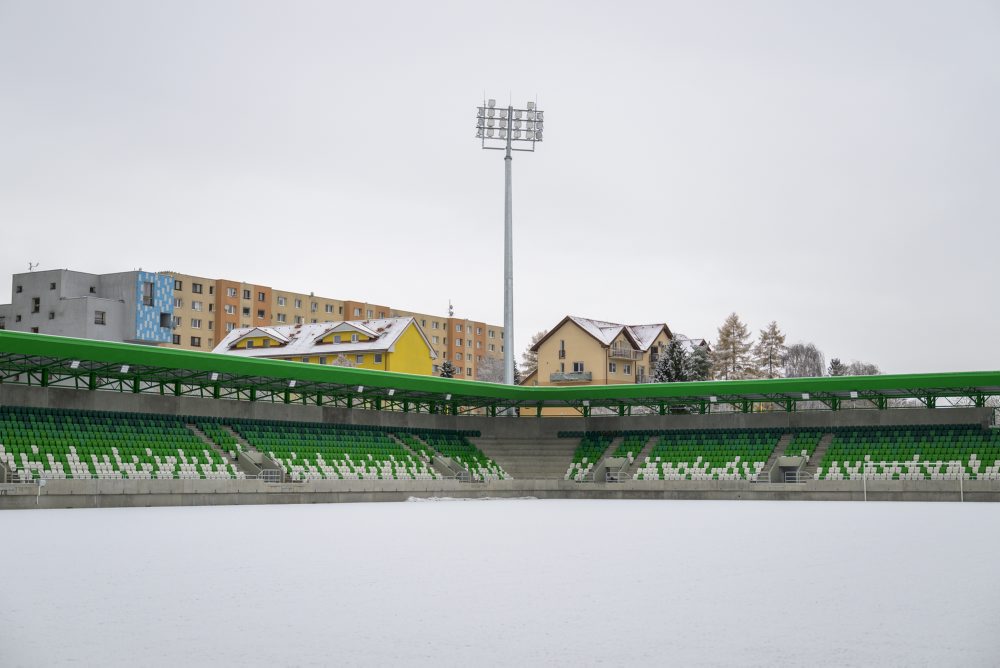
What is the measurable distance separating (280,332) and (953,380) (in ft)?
210

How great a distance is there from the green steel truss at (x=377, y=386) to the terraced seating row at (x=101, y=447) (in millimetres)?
2131

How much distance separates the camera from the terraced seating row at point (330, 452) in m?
48.6

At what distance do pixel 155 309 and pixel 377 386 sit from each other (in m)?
57.4

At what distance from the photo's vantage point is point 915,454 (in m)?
50.4

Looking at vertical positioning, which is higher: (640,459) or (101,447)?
(101,447)

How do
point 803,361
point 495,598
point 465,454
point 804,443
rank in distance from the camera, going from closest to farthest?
1. point 495,598
2. point 804,443
3. point 465,454
4. point 803,361

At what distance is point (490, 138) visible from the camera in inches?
2638

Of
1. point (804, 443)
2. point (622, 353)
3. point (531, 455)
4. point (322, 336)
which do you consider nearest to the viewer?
point (804, 443)

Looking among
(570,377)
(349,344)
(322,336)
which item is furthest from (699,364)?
(322,336)

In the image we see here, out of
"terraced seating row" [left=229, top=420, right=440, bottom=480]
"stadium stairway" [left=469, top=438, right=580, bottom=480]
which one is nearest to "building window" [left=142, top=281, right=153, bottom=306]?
"stadium stairway" [left=469, top=438, right=580, bottom=480]

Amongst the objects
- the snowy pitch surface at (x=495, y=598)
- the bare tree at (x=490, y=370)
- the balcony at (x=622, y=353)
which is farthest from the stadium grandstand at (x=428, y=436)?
the bare tree at (x=490, y=370)

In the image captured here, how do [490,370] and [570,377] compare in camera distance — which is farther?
[490,370]

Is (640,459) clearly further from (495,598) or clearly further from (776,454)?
(495,598)

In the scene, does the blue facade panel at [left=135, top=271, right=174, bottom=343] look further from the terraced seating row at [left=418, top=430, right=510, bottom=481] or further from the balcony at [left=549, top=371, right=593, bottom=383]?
the terraced seating row at [left=418, top=430, right=510, bottom=481]
